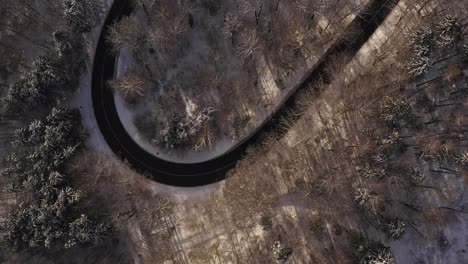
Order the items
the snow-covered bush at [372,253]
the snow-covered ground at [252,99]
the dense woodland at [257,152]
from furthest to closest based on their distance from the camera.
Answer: the snow-covered ground at [252,99] < the dense woodland at [257,152] < the snow-covered bush at [372,253]

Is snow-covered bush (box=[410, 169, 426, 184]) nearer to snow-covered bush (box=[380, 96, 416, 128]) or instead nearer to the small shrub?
snow-covered bush (box=[380, 96, 416, 128])

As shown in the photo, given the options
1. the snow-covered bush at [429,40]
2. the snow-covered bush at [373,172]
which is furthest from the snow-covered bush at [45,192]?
the snow-covered bush at [429,40]

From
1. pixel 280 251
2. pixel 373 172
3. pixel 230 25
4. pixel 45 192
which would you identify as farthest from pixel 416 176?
pixel 45 192

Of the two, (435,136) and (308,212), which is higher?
(435,136)

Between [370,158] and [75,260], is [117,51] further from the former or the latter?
[370,158]

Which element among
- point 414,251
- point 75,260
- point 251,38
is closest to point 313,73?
point 251,38

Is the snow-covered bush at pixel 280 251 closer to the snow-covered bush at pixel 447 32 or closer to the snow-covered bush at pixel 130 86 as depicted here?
the snow-covered bush at pixel 130 86
